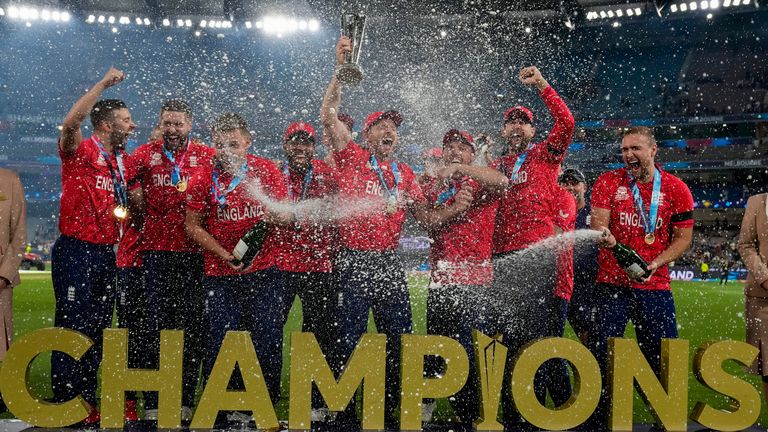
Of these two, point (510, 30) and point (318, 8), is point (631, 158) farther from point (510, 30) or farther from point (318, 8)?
point (510, 30)

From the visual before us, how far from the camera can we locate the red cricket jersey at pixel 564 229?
13.4 feet

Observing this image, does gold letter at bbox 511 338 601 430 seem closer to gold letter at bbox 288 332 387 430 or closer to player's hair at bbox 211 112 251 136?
gold letter at bbox 288 332 387 430

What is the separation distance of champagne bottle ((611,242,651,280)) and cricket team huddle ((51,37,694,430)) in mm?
42

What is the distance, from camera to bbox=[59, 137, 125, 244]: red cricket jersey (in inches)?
154

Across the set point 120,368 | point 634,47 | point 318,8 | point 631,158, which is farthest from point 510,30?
point 120,368

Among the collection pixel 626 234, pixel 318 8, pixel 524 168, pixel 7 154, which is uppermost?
pixel 318 8

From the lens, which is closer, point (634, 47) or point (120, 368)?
point (120, 368)

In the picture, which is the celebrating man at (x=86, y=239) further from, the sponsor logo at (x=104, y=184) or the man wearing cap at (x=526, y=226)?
the man wearing cap at (x=526, y=226)

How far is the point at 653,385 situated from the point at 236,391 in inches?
93.6

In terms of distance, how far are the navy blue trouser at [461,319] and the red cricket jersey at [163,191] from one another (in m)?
1.62

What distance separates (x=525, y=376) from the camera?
3.63 m

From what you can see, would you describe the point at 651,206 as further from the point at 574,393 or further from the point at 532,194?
the point at 574,393

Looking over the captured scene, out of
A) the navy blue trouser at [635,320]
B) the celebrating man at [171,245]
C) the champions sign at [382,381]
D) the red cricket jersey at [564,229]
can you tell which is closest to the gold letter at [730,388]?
the champions sign at [382,381]

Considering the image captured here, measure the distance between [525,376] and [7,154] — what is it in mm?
36146
